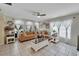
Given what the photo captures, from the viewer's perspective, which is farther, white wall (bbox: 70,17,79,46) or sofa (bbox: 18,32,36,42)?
sofa (bbox: 18,32,36,42)

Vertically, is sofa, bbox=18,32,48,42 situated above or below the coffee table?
above

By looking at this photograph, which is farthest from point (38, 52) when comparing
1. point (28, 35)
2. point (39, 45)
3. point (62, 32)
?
point (62, 32)

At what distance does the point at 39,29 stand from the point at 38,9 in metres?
0.48

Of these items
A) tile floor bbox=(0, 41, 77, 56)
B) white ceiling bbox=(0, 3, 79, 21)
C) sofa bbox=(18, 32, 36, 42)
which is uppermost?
white ceiling bbox=(0, 3, 79, 21)

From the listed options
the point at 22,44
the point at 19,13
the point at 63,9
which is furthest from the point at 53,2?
the point at 22,44

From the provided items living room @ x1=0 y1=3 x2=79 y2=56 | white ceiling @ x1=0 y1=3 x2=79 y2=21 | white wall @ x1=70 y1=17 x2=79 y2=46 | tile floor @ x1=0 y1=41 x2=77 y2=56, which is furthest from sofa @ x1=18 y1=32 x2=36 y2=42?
white wall @ x1=70 y1=17 x2=79 y2=46

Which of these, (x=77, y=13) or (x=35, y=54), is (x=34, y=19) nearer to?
(x=35, y=54)

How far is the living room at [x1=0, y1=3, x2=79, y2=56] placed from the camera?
1.62 meters

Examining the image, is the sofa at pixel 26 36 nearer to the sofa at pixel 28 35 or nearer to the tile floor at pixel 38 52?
the sofa at pixel 28 35

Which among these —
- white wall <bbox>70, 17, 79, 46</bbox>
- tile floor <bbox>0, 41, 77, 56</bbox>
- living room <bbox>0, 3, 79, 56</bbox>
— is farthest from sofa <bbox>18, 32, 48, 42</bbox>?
white wall <bbox>70, 17, 79, 46</bbox>

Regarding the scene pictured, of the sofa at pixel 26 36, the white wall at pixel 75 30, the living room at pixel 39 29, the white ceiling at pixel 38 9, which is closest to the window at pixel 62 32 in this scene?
the living room at pixel 39 29

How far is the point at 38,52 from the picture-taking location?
1684mm

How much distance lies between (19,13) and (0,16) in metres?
0.43

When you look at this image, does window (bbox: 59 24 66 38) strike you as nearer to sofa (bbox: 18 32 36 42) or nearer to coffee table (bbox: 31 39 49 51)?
coffee table (bbox: 31 39 49 51)
